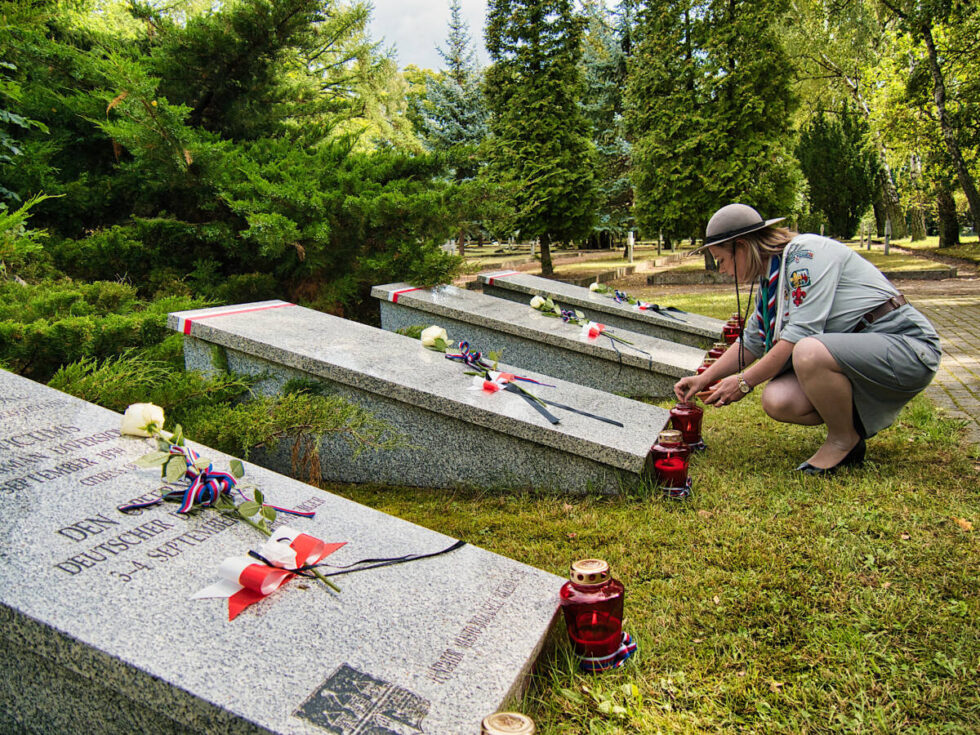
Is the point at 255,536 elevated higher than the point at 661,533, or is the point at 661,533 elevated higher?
the point at 255,536

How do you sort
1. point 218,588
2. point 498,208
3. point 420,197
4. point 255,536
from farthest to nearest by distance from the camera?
point 498,208 < point 420,197 < point 255,536 < point 218,588

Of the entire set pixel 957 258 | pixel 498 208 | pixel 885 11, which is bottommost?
pixel 957 258

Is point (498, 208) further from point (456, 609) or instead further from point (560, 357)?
point (456, 609)

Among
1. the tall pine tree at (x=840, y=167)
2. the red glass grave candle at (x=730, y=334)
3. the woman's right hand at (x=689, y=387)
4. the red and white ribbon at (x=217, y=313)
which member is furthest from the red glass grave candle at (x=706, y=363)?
the tall pine tree at (x=840, y=167)

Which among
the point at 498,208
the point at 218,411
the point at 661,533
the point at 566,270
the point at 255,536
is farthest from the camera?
the point at 566,270

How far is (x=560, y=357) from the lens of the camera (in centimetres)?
565

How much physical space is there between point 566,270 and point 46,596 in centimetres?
1751

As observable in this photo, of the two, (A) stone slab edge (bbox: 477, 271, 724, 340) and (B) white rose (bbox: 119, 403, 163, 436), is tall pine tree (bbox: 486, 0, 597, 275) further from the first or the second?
(B) white rose (bbox: 119, 403, 163, 436)

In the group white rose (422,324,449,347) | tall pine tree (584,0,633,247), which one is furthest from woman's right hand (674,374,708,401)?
tall pine tree (584,0,633,247)

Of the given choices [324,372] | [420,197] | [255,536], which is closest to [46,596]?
[255,536]

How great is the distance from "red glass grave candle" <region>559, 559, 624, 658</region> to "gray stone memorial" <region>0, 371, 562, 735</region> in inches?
3.3

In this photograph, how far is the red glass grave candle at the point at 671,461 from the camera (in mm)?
3146

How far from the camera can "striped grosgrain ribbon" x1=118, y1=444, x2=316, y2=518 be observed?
220 centimetres

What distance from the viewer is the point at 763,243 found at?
3.53 metres
